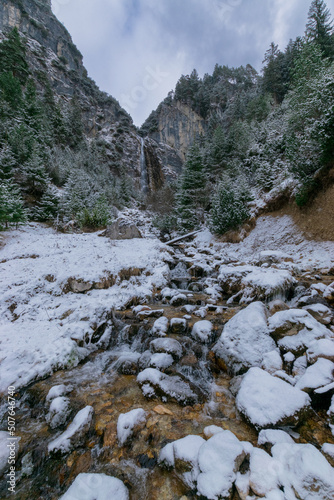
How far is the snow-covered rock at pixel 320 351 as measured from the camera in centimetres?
304

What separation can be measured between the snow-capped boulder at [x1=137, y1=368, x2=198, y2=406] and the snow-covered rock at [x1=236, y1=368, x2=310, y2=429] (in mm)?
859

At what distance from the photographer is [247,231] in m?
13.6

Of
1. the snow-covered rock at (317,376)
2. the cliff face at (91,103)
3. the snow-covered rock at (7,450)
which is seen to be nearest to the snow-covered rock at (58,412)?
the snow-covered rock at (7,450)

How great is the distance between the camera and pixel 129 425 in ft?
8.73

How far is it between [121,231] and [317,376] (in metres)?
12.9

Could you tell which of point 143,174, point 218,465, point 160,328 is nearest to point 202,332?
point 160,328

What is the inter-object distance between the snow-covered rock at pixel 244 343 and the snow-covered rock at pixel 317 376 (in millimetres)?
806

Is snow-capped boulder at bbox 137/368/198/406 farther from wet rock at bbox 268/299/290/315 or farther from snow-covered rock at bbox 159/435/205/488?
wet rock at bbox 268/299/290/315

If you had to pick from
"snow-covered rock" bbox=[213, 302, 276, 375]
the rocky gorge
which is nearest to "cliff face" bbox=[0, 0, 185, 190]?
the rocky gorge

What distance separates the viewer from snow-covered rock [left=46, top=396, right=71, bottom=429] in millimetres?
2877

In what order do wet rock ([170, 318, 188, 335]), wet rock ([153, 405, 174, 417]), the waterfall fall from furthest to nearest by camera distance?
the waterfall, wet rock ([170, 318, 188, 335]), wet rock ([153, 405, 174, 417])

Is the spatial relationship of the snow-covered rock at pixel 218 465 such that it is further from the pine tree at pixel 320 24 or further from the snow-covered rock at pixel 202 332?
the pine tree at pixel 320 24

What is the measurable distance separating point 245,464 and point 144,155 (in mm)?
55780

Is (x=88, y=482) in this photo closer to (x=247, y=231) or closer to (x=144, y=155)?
(x=247, y=231)
